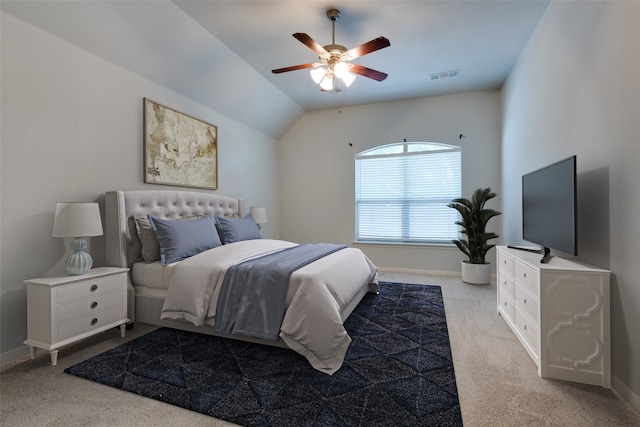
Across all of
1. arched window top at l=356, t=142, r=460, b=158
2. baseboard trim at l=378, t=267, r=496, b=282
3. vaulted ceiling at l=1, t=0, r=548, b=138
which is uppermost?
vaulted ceiling at l=1, t=0, r=548, b=138

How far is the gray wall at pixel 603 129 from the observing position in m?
1.65

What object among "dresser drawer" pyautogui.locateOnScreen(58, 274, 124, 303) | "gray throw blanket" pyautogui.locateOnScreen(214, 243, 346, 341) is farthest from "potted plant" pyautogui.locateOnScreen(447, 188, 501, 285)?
"dresser drawer" pyautogui.locateOnScreen(58, 274, 124, 303)

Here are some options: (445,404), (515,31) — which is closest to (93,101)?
(445,404)

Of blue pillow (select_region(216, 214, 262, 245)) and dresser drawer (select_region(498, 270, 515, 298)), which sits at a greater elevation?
blue pillow (select_region(216, 214, 262, 245))

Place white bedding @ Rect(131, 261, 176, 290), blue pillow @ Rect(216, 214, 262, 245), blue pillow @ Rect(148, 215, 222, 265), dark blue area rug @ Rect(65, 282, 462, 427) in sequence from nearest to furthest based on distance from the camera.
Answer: dark blue area rug @ Rect(65, 282, 462, 427)
white bedding @ Rect(131, 261, 176, 290)
blue pillow @ Rect(148, 215, 222, 265)
blue pillow @ Rect(216, 214, 262, 245)

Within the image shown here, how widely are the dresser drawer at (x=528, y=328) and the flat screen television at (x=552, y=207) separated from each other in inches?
18.0

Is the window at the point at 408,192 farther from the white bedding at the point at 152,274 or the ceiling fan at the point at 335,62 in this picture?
the white bedding at the point at 152,274

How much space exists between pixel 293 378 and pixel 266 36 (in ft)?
10.8

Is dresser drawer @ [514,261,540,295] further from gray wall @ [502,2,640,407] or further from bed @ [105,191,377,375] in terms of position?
bed @ [105,191,377,375]

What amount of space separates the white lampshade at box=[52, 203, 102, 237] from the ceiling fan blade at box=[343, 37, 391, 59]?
2.52 m

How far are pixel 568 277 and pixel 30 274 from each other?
12.6ft

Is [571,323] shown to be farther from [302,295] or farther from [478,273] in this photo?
[478,273]

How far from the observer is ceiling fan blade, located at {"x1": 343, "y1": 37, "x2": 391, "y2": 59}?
235cm

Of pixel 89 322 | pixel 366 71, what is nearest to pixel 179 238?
pixel 89 322
